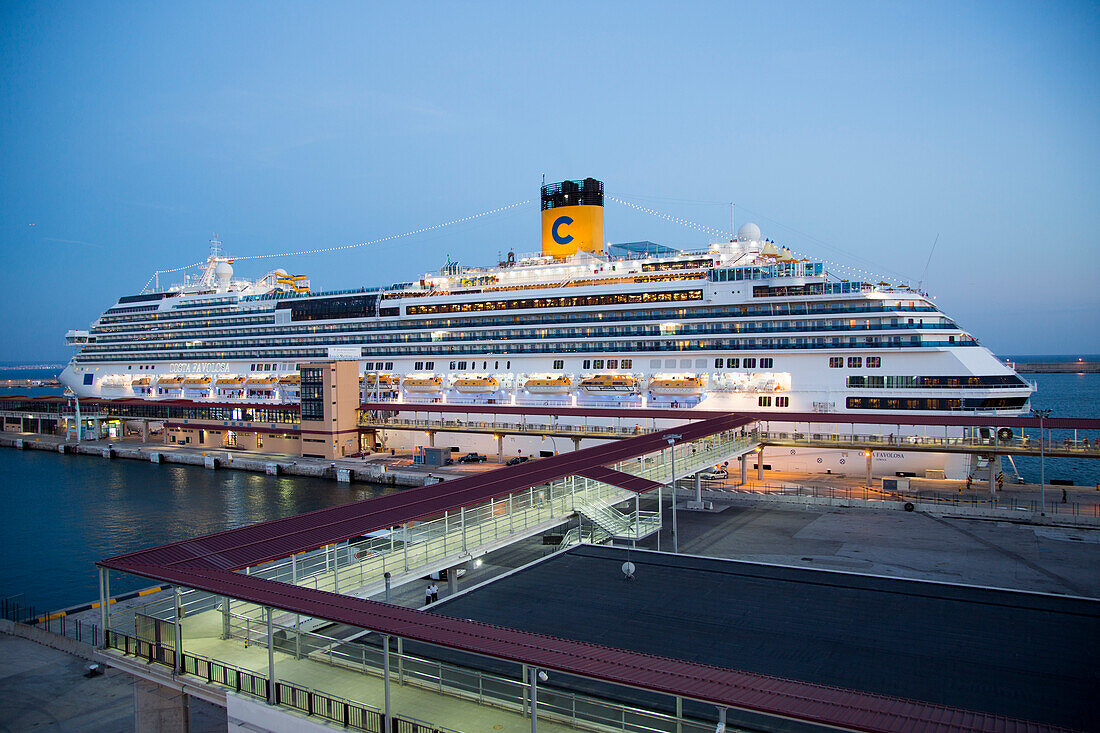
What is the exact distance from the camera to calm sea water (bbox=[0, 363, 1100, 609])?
31.4 meters

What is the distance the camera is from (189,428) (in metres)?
69.5

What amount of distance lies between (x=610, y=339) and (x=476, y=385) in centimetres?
1173

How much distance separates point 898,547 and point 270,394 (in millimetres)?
56397

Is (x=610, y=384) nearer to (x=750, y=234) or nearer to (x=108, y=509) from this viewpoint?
(x=750, y=234)

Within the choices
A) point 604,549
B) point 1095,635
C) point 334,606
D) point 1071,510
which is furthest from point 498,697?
point 1071,510

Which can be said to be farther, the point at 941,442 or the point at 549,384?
the point at 549,384

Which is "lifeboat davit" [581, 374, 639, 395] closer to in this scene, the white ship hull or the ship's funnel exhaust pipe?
the white ship hull

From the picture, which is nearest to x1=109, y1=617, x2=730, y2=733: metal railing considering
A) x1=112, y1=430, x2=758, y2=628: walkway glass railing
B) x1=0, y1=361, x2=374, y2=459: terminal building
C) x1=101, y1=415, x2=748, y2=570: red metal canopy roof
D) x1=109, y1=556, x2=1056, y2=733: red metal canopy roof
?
x1=109, y1=556, x2=1056, y2=733: red metal canopy roof

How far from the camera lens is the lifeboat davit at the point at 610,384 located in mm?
50656

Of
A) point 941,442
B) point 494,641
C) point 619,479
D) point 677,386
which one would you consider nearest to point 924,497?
point 941,442

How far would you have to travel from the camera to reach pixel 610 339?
2061 inches

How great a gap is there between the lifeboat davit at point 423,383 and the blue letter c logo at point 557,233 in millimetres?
15164

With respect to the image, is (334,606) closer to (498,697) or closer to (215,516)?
(498,697)

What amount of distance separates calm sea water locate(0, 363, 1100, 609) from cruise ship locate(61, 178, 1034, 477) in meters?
12.7
